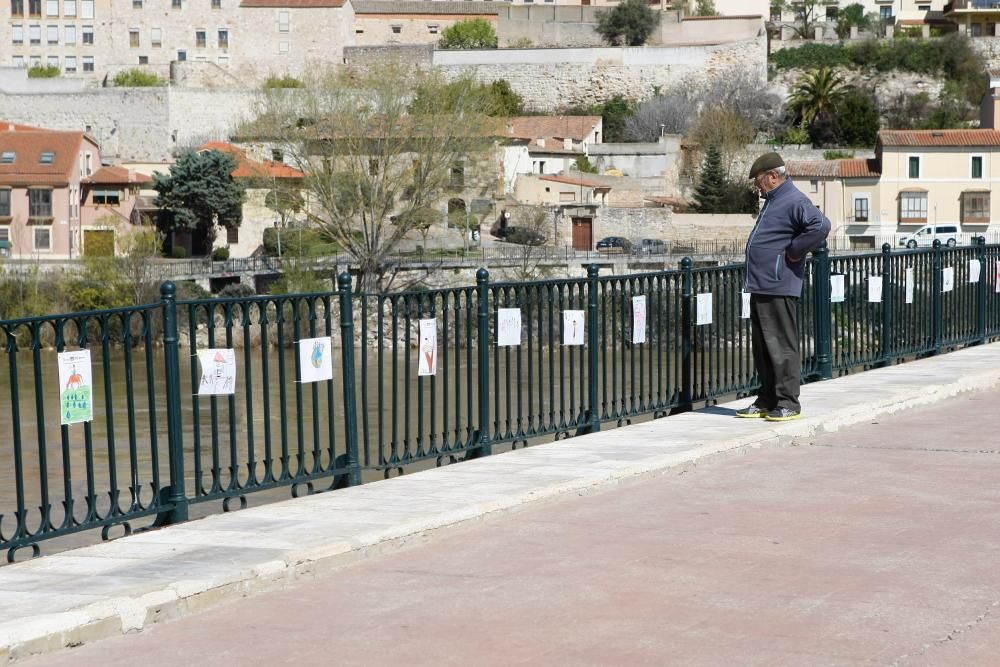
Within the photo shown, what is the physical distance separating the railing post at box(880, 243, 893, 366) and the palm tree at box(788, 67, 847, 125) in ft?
242

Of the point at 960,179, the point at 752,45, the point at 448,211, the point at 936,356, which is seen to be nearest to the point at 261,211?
the point at 448,211

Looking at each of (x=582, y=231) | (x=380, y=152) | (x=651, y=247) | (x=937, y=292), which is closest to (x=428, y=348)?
(x=937, y=292)

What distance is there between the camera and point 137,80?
340 ft

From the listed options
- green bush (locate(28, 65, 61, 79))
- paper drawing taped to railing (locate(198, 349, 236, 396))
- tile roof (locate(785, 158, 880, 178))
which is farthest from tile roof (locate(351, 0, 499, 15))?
paper drawing taped to railing (locate(198, 349, 236, 396))

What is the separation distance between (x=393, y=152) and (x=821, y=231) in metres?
52.4

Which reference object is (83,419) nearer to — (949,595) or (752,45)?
(949,595)

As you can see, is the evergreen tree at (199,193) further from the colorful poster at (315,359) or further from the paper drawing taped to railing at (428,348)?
the colorful poster at (315,359)

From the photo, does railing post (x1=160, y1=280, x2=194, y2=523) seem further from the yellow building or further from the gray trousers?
the yellow building

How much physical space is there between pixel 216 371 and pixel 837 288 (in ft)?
27.3

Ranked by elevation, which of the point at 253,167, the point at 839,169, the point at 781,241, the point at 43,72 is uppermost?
the point at 43,72

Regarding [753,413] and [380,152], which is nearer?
[753,413]

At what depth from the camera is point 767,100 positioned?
92.9 meters

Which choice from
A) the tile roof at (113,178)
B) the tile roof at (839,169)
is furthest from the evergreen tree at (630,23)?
the tile roof at (113,178)

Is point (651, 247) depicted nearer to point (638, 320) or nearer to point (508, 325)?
point (638, 320)
